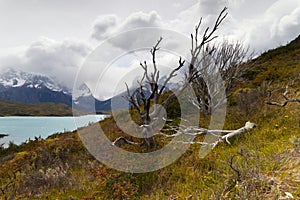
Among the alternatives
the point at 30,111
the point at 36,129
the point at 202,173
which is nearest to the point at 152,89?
the point at 202,173

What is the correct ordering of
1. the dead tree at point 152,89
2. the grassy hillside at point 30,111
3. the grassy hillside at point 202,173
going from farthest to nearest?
the grassy hillside at point 30,111, the dead tree at point 152,89, the grassy hillside at point 202,173

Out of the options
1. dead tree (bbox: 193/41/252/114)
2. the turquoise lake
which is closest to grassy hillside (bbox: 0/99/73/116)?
the turquoise lake

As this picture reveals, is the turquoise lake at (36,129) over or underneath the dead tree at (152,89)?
underneath

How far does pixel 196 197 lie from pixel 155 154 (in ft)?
10.2

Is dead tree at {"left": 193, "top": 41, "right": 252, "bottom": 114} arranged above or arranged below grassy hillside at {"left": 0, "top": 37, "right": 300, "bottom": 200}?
above

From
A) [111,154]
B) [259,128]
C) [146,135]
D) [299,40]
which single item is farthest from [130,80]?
[299,40]

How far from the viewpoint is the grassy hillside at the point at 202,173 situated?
10.3ft

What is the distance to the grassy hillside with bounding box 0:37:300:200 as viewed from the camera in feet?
10.3

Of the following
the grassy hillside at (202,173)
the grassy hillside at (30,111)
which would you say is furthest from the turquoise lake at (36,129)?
the grassy hillside at (30,111)

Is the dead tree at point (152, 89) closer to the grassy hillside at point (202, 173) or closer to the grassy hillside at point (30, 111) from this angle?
the grassy hillside at point (202, 173)

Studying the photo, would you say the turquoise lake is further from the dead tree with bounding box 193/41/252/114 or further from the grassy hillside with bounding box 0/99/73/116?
the grassy hillside with bounding box 0/99/73/116

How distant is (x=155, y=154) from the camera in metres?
6.39

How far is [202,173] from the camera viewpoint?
4504mm

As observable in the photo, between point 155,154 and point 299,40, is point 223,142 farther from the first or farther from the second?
point 299,40
